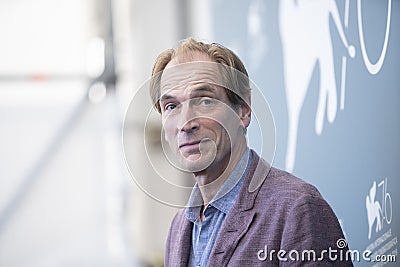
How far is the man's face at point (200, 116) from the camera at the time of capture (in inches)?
20.3

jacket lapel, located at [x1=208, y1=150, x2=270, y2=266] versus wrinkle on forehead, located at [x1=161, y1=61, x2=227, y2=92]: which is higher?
wrinkle on forehead, located at [x1=161, y1=61, x2=227, y2=92]

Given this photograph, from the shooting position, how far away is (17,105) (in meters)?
1.23

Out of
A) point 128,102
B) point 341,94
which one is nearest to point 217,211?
point 341,94

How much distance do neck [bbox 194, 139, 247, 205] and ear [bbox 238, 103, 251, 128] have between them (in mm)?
13

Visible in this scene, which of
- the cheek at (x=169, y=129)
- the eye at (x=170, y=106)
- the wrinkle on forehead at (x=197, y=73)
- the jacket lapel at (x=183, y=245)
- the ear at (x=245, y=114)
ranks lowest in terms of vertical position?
the jacket lapel at (x=183, y=245)

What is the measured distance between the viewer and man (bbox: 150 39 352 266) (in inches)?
19.9

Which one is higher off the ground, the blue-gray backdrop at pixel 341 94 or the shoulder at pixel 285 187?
the blue-gray backdrop at pixel 341 94

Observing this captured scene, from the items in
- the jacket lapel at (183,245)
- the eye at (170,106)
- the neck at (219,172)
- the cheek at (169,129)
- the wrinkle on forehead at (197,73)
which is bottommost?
the jacket lapel at (183,245)

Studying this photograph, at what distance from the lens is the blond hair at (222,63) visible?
520 mm

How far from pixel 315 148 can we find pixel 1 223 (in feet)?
2.05

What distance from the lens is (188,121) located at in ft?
1.69

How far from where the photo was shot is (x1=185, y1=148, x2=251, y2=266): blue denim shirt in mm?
523

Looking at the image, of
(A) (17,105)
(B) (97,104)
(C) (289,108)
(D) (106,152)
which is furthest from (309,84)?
(A) (17,105)

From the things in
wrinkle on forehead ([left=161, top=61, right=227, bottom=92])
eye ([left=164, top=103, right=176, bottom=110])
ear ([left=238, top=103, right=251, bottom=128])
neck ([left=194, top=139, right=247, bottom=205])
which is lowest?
neck ([left=194, top=139, right=247, bottom=205])
